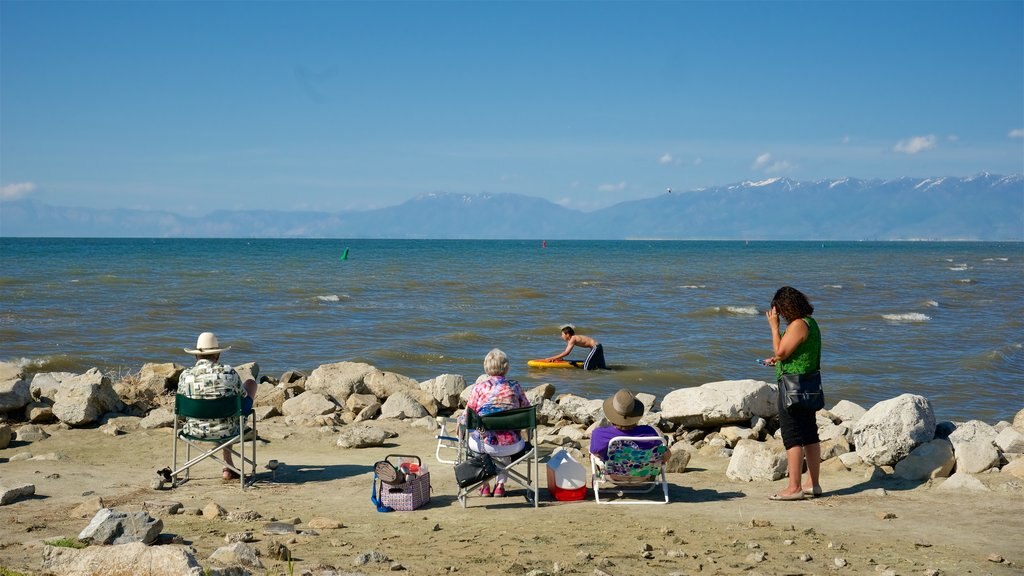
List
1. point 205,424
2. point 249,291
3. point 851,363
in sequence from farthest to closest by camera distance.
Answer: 1. point 249,291
2. point 851,363
3. point 205,424

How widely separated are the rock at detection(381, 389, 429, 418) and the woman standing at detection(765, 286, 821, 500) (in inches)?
217

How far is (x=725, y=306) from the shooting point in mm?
30125

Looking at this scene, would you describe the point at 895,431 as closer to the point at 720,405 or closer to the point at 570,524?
the point at 720,405

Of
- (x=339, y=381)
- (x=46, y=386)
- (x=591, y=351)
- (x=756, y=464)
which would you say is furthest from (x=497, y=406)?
(x=591, y=351)

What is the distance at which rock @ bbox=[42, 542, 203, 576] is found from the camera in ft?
16.1

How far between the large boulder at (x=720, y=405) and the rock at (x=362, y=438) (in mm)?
3250

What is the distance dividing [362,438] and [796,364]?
16.0 feet

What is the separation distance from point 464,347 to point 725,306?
41.6 ft

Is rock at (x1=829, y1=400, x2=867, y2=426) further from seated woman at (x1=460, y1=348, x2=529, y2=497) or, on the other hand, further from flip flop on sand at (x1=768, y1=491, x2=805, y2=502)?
seated woman at (x1=460, y1=348, x2=529, y2=497)

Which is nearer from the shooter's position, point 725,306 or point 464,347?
point 464,347

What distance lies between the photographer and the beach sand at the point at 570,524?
5.80 metres

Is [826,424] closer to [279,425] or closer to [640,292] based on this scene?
[279,425]

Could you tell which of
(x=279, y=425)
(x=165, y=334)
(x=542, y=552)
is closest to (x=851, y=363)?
(x=279, y=425)

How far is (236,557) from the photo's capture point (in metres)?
5.54
